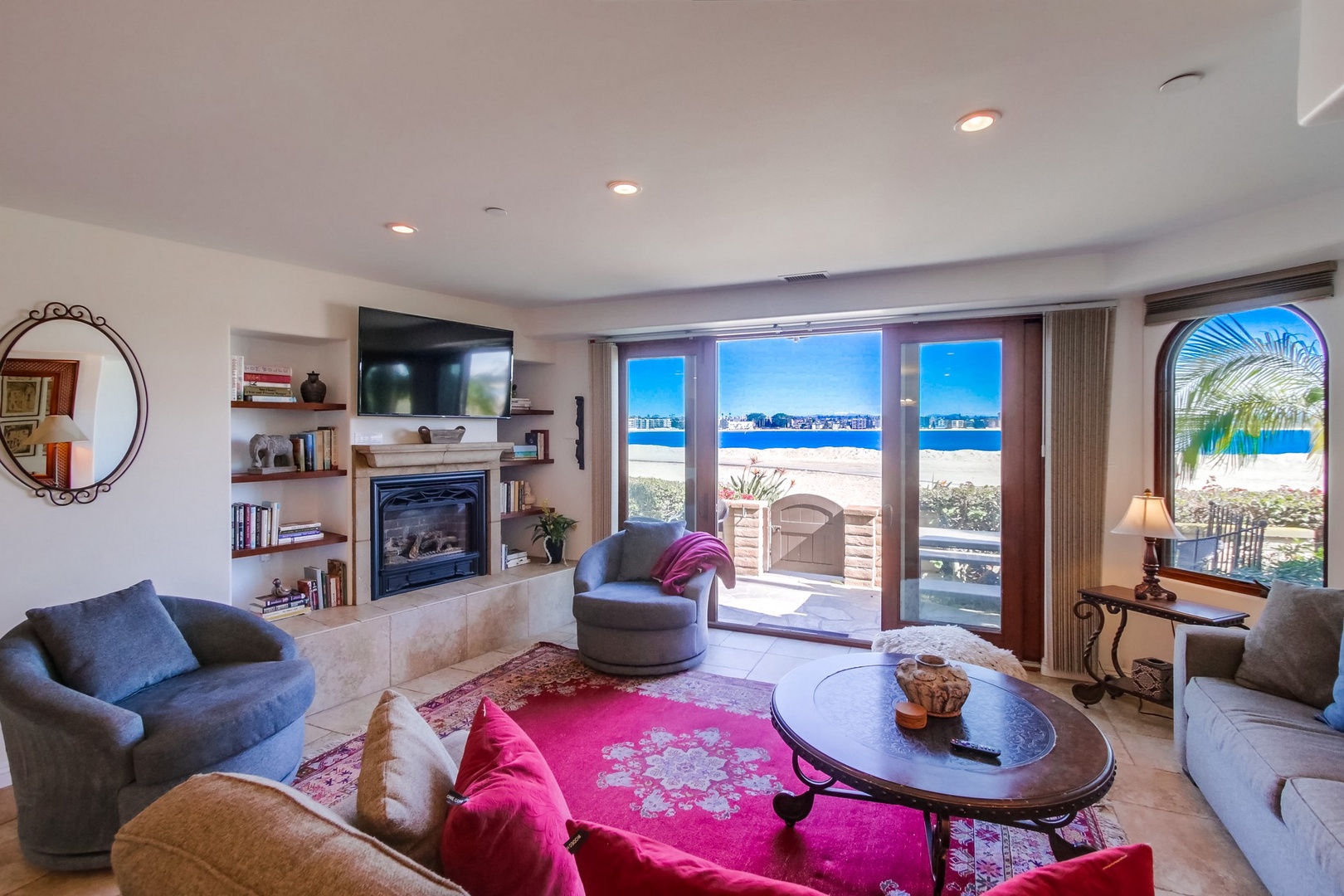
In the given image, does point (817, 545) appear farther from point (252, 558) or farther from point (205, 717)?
point (205, 717)

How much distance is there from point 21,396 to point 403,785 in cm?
305

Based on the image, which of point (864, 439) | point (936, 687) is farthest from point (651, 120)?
point (864, 439)

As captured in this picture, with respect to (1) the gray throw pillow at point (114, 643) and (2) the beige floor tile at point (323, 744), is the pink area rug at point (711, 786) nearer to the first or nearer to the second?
(2) the beige floor tile at point (323, 744)

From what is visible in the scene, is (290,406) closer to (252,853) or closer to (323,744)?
(323,744)

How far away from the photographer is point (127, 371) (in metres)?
3.10

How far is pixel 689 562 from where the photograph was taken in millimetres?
4141

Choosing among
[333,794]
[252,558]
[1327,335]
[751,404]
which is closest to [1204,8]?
[1327,335]

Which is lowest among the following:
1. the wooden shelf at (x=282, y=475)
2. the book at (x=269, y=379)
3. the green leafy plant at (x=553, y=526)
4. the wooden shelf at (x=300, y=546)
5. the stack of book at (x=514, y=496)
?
the green leafy plant at (x=553, y=526)

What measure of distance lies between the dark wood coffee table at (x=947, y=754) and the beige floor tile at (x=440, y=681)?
2192 millimetres

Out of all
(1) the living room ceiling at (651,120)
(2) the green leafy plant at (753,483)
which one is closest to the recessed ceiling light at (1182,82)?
(1) the living room ceiling at (651,120)

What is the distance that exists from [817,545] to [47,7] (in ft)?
20.2

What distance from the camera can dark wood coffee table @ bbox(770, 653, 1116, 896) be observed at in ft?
5.75

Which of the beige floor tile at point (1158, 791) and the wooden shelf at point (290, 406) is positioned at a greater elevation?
the wooden shelf at point (290, 406)

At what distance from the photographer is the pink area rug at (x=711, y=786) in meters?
2.19
